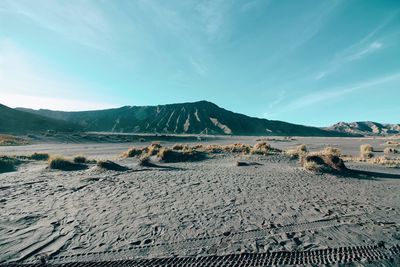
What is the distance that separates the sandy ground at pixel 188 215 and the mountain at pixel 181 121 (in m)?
78.7

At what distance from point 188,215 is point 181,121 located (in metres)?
95.5

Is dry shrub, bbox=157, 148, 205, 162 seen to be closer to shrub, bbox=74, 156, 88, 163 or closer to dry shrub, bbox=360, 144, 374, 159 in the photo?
shrub, bbox=74, 156, 88, 163

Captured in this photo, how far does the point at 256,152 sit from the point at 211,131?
69868 millimetres

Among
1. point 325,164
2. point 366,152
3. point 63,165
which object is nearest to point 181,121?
point 366,152

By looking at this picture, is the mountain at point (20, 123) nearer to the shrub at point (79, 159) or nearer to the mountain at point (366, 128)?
the shrub at point (79, 159)

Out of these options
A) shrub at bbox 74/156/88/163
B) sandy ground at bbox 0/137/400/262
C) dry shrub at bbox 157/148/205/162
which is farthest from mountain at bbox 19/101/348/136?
sandy ground at bbox 0/137/400/262

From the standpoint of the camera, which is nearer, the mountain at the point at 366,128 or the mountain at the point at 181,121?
the mountain at the point at 181,121

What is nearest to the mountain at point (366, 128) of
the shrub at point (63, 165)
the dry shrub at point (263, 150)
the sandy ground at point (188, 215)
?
the dry shrub at point (263, 150)

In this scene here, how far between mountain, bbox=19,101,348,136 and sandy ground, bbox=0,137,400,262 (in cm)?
Result: 7873

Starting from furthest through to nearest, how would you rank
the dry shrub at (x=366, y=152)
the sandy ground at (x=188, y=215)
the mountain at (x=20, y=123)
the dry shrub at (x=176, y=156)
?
the mountain at (x=20, y=123) < the dry shrub at (x=366, y=152) < the dry shrub at (x=176, y=156) < the sandy ground at (x=188, y=215)

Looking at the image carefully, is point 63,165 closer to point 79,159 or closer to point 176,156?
point 79,159

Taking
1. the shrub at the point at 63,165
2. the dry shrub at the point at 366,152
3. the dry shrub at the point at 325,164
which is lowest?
the shrub at the point at 63,165

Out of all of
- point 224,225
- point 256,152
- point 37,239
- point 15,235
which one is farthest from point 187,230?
point 256,152

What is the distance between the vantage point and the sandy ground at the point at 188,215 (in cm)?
457
